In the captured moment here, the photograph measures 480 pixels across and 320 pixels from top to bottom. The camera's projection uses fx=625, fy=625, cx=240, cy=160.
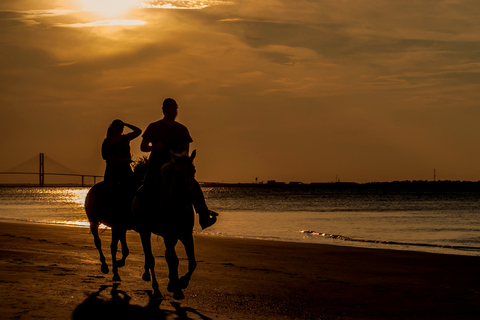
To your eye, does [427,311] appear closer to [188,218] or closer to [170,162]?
[188,218]

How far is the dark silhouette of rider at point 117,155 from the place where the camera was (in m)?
9.95

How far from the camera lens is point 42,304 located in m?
7.24

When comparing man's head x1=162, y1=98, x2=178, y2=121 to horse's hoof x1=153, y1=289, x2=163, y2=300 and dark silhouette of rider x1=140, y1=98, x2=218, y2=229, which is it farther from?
horse's hoof x1=153, y1=289, x2=163, y2=300

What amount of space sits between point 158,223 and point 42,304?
1.69 m

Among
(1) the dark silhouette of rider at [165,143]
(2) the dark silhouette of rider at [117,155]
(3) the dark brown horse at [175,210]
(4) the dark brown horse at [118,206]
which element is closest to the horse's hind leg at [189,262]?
(3) the dark brown horse at [175,210]

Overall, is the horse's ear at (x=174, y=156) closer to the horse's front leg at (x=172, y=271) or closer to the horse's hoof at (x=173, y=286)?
the horse's front leg at (x=172, y=271)

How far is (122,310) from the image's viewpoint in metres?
7.25

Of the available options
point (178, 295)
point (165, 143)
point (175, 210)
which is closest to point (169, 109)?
point (165, 143)

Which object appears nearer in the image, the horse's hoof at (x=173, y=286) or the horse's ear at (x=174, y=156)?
the horse's ear at (x=174, y=156)

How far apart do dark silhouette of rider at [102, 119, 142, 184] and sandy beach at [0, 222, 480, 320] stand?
4.10ft

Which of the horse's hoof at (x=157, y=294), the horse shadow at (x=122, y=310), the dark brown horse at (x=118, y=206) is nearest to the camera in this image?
the horse shadow at (x=122, y=310)

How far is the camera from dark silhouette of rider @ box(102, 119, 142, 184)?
32.6 ft

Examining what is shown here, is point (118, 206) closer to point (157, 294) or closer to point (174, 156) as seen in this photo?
point (157, 294)

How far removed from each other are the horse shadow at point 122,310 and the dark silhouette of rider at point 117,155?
7.83 feet
